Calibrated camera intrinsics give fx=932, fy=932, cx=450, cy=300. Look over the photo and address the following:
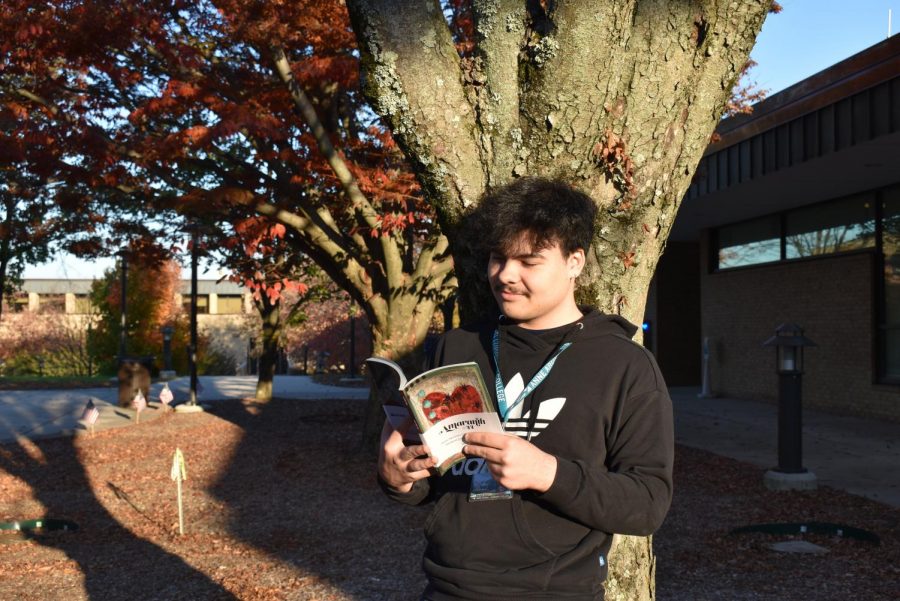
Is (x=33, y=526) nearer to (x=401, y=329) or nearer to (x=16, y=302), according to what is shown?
(x=401, y=329)

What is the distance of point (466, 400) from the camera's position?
210cm

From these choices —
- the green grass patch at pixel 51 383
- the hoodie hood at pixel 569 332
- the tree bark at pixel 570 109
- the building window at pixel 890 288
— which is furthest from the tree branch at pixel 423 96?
the green grass patch at pixel 51 383

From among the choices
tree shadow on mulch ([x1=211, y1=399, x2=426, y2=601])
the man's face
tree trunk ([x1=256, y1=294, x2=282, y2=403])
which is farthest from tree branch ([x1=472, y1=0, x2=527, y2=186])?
tree trunk ([x1=256, y1=294, x2=282, y2=403])

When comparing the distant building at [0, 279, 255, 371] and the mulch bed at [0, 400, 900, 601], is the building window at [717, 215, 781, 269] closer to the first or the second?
the mulch bed at [0, 400, 900, 601]

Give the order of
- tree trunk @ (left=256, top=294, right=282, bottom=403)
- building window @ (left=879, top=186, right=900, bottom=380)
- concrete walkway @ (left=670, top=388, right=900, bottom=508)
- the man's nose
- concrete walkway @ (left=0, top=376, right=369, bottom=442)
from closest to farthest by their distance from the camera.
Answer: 1. the man's nose
2. concrete walkway @ (left=670, top=388, right=900, bottom=508)
3. building window @ (left=879, top=186, right=900, bottom=380)
4. concrete walkway @ (left=0, top=376, right=369, bottom=442)
5. tree trunk @ (left=256, top=294, right=282, bottom=403)

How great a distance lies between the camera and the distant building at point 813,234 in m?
10.8

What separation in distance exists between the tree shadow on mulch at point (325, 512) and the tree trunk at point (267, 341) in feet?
16.1

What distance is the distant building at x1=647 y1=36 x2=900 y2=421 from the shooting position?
1083cm

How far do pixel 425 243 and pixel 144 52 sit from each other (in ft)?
13.4

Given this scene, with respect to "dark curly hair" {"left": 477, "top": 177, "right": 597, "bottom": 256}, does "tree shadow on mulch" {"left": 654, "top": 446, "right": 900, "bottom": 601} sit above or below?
below

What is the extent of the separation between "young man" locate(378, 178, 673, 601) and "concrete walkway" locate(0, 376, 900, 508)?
705 centimetres

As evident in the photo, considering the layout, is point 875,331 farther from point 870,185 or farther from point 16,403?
point 16,403

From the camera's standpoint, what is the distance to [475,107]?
3406 millimetres

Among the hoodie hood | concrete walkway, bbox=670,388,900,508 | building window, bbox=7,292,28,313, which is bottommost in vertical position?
concrete walkway, bbox=670,388,900,508
